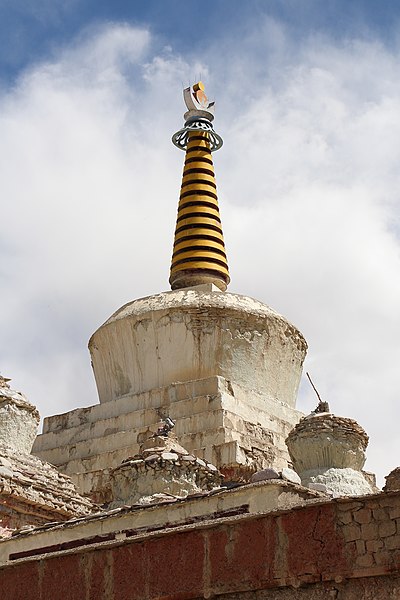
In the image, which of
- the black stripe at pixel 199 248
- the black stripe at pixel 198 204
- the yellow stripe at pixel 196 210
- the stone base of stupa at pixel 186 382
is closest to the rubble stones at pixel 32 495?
the stone base of stupa at pixel 186 382

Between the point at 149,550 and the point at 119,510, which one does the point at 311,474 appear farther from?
the point at 149,550

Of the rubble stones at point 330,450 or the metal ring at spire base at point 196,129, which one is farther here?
the metal ring at spire base at point 196,129

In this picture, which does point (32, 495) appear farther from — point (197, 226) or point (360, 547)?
point (197, 226)

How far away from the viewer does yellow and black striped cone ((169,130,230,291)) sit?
2252 centimetres

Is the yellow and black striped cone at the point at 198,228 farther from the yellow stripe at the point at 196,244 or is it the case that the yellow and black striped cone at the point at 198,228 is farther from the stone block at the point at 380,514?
the stone block at the point at 380,514

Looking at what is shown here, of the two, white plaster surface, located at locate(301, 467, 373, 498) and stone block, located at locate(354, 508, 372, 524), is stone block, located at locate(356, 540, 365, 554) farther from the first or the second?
white plaster surface, located at locate(301, 467, 373, 498)

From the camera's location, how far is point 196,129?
991 inches

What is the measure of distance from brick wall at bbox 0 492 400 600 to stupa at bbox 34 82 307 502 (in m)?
9.55

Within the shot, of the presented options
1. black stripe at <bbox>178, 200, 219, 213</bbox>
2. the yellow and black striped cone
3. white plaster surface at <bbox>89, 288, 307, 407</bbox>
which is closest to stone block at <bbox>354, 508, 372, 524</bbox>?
white plaster surface at <bbox>89, 288, 307, 407</bbox>

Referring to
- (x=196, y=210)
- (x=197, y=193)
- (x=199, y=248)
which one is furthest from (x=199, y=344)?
(x=197, y=193)

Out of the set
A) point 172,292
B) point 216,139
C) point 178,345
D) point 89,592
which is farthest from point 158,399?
point 89,592

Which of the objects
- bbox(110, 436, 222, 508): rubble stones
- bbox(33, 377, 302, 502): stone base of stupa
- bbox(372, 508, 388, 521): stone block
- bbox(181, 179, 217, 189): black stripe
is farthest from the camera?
bbox(181, 179, 217, 189): black stripe

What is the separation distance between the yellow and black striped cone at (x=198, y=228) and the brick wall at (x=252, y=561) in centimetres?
1562

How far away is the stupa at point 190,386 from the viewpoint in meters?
17.2
